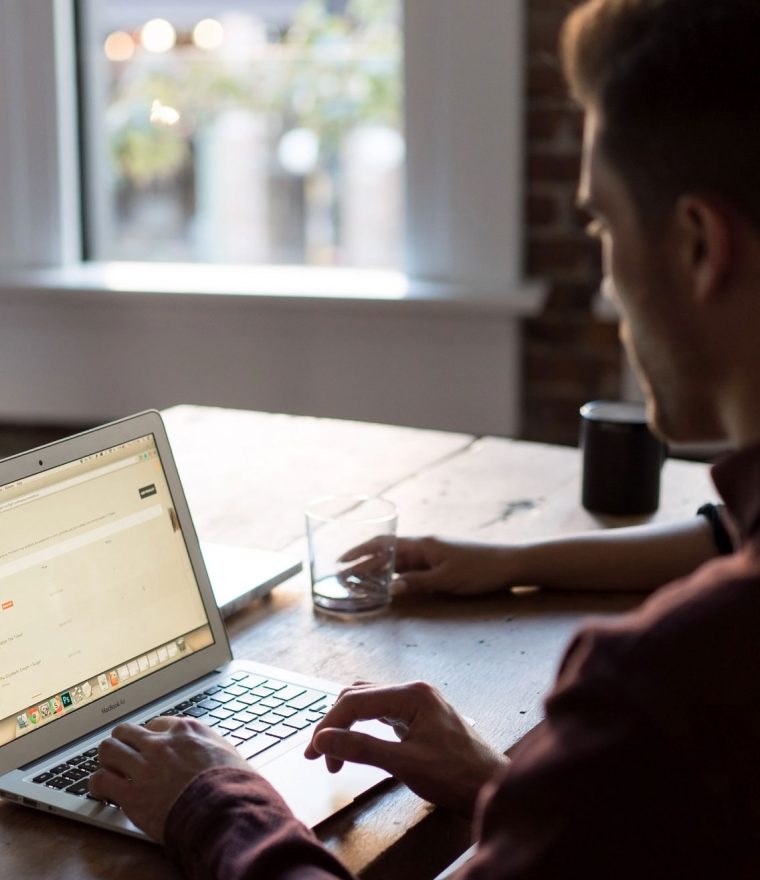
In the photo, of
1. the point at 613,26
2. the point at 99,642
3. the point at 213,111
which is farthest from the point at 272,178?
the point at 613,26

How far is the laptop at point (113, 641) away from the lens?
0.98 m

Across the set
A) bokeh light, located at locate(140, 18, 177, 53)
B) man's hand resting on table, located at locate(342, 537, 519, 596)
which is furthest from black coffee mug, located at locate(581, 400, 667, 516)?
bokeh light, located at locate(140, 18, 177, 53)

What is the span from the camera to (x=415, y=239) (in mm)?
2828

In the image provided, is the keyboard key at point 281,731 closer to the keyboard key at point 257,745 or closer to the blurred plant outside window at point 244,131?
the keyboard key at point 257,745

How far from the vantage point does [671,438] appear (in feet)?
2.49

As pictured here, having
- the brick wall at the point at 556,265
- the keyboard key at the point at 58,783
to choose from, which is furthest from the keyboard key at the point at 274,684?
the brick wall at the point at 556,265

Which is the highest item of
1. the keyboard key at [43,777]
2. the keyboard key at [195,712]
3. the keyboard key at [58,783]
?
the keyboard key at [195,712]

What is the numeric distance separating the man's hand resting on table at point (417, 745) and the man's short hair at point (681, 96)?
0.46 meters

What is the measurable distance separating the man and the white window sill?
6.23ft

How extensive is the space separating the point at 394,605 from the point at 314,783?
40 cm

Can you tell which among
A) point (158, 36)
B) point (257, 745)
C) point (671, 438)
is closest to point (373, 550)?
point (257, 745)

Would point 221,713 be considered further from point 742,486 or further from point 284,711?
point 742,486

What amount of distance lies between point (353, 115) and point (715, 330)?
2.41 metres

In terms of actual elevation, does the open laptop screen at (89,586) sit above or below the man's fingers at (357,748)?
above
